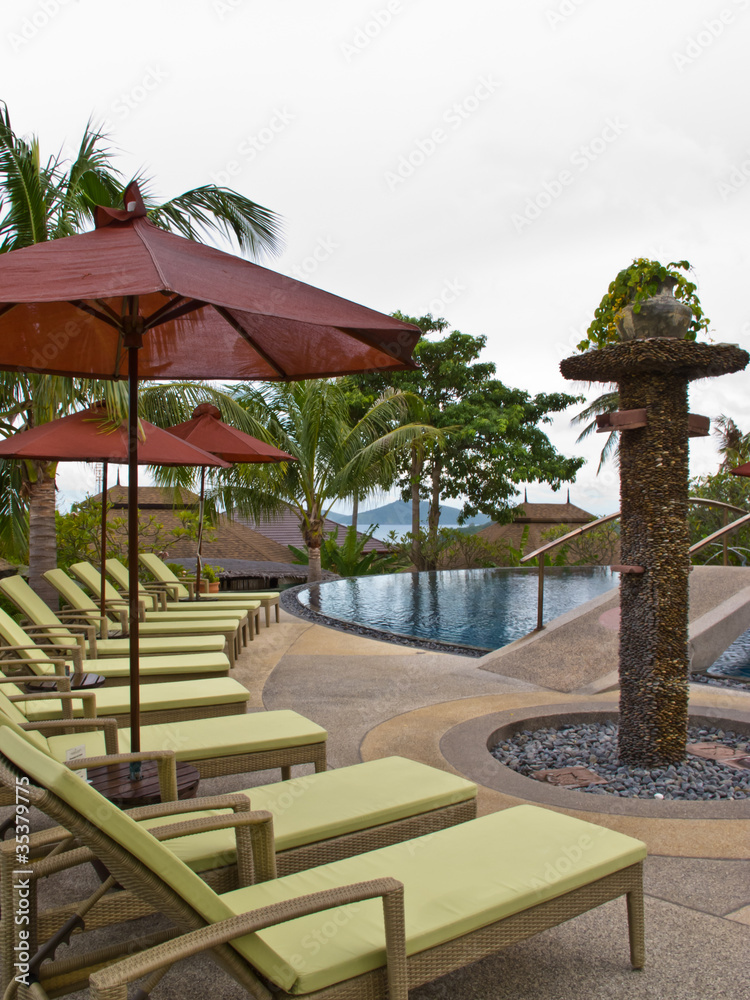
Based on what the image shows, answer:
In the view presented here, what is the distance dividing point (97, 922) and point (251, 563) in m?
20.9

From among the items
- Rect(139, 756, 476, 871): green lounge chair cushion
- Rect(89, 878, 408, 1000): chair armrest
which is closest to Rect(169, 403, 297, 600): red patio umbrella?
Rect(139, 756, 476, 871): green lounge chair cushion

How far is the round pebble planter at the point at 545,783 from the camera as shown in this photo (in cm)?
392

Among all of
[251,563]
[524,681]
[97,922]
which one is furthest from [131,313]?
[251,563]

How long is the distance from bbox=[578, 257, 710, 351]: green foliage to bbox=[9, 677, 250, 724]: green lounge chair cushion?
3521mm

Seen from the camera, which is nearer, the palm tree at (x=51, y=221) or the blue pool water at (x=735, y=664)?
the blue pool water at (x=735, y=664)

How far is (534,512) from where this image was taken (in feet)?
89.7

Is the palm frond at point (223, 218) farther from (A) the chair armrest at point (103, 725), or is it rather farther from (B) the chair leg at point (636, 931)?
(B) the chair leg at point (636, 931)

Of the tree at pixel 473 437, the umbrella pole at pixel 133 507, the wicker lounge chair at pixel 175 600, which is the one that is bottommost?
the wicker lounge chair at pixel 175 600

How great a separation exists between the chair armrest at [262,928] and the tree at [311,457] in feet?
52.3

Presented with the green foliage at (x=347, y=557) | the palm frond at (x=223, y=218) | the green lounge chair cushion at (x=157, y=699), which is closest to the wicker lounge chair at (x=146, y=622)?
the green lounge chair cushion at (x=157, y=699)

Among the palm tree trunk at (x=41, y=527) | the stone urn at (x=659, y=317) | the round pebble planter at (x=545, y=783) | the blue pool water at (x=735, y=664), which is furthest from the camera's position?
the palm tree trunk at (x=41, y=527)

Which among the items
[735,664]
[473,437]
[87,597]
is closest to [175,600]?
[87,597]

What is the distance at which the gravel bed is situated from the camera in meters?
4.40

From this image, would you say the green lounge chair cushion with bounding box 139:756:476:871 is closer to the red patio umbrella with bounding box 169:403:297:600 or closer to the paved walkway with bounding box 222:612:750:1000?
the paved walkway with bounding box 222:612:750:1000
